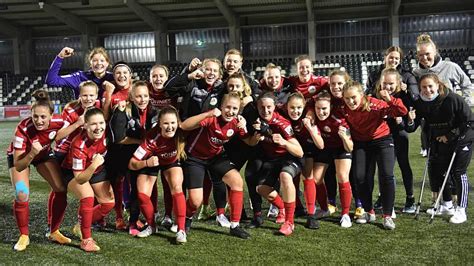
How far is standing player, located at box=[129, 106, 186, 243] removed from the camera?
3.99 meters

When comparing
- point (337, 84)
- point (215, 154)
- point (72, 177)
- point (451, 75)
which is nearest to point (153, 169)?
point (215, 154)

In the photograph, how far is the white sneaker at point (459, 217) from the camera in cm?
436

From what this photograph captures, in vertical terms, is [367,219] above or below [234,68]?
below

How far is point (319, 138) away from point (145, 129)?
61.8 inches

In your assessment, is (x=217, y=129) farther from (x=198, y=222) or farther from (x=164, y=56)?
(x=164, y=56)

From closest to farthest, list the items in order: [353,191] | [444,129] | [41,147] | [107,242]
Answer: [41,147] < [107,242] < [444,129] < [353,191]

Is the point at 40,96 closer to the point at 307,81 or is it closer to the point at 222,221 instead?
the point at 222,221

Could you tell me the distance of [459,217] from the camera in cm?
438

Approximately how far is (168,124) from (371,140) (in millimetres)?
1893

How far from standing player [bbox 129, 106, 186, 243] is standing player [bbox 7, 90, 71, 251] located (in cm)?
66

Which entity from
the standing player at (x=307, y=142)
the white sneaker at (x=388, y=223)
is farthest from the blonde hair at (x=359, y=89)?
the white sneaker at (x=388, y=223)

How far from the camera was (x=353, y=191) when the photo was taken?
486 centimetres

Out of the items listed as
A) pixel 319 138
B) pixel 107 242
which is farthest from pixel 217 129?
pixel 107 242

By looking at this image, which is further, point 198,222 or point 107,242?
point 198,222
